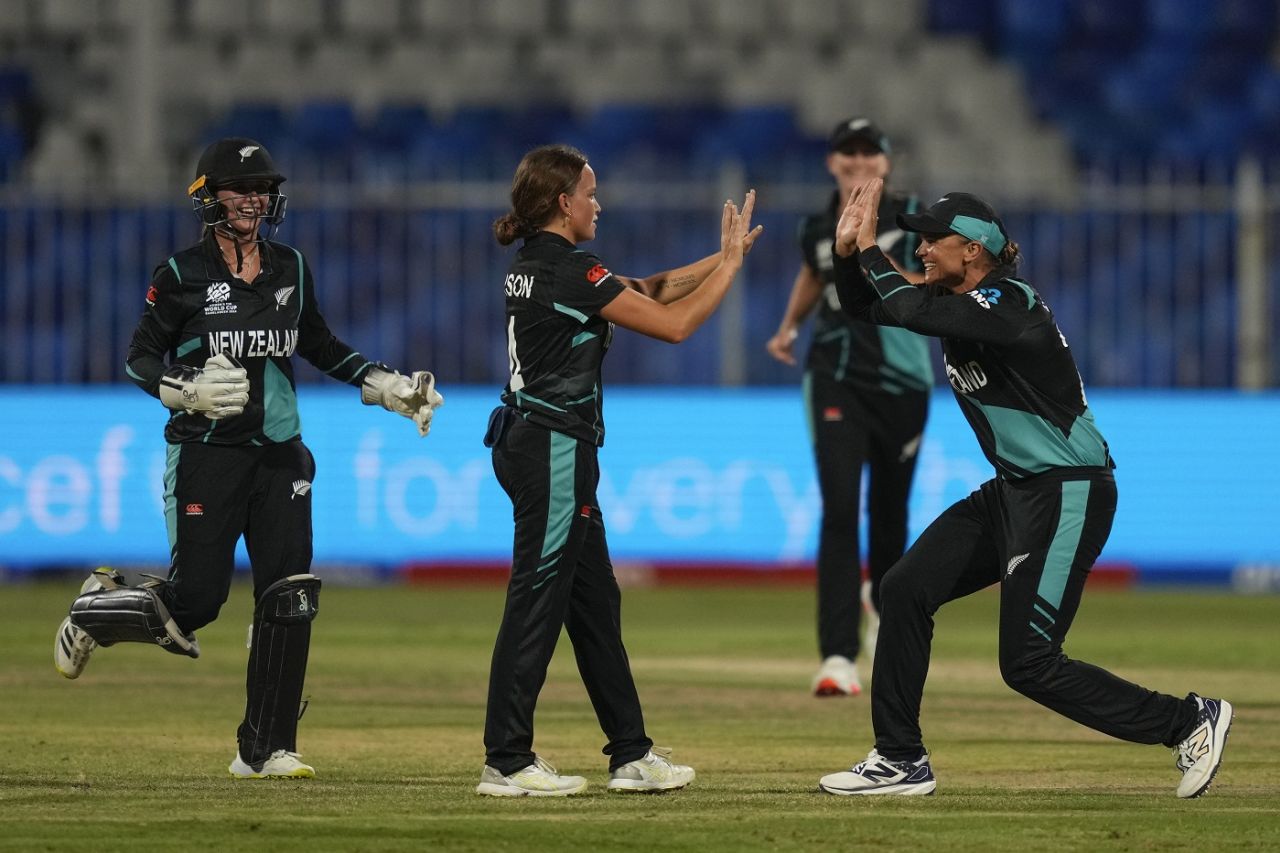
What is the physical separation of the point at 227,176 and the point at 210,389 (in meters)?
0.74

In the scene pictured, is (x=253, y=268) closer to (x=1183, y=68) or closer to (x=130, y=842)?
(x=130, y=842)

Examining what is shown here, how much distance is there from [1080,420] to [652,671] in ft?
15.1

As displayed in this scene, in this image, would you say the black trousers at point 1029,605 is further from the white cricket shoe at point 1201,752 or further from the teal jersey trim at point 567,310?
the teal jersey trim at point 567,310

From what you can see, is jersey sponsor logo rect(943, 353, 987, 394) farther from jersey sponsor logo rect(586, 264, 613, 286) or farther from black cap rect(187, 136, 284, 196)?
black cap rect(187, 136, 284, 196)

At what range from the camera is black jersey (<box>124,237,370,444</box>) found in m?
7.08

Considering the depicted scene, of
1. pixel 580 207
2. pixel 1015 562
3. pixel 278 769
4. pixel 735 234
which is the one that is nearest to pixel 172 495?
pixel 278 769

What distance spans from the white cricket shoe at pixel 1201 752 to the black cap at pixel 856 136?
3953mm

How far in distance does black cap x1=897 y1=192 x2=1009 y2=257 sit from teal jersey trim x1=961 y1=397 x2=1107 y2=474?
20.7 inches

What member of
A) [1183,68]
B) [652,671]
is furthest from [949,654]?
[1183,68]

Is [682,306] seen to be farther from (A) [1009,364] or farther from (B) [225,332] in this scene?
(B) [225,332]

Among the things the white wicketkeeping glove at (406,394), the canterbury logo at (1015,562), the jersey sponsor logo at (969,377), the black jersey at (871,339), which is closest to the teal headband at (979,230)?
the jersey sponsor logo at (969,377)

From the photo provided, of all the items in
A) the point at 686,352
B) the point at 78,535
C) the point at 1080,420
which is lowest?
the point at 78,535

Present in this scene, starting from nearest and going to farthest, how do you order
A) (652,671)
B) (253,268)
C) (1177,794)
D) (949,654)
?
1. (1177,794)
2. (253,268)
3. (652,671)
4. (949,654)

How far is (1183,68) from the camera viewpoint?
22.0 m
